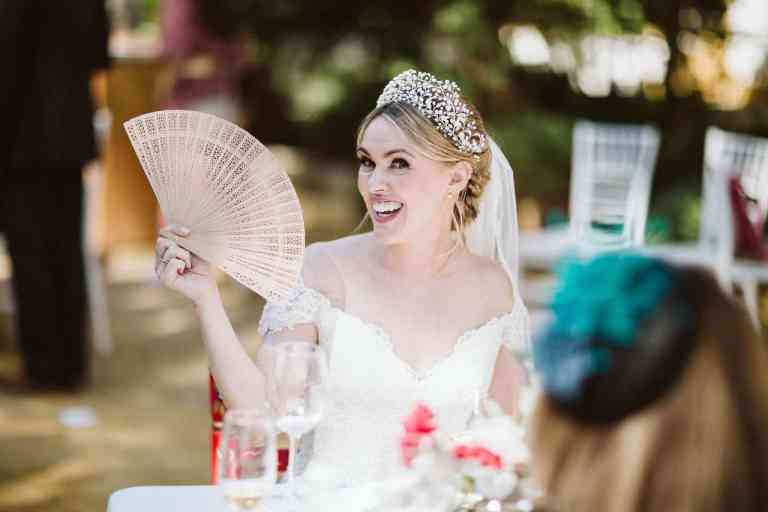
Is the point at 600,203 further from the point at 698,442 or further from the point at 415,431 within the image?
the point at 698,442

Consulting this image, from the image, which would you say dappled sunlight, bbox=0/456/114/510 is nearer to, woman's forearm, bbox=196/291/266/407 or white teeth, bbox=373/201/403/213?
woman's forearm, bbox=196/291/266/407

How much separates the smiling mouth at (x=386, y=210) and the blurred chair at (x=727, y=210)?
3.14 meters

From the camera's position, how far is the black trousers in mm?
4730

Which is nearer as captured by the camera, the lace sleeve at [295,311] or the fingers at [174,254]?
the fingers at [174,254]

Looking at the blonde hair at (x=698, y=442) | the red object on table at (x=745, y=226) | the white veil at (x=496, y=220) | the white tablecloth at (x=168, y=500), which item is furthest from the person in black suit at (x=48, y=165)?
the blonde hair at (x=698, y=442)

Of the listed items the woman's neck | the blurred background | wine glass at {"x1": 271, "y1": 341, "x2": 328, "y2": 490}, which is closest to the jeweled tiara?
the woman's neck

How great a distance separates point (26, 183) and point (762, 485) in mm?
4096

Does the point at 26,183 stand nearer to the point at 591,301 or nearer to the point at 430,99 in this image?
the point at 430,99

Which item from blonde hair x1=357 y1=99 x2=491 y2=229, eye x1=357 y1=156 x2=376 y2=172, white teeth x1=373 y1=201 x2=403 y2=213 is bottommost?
white teeth x1=373 y1=201 x2=403 y2=213

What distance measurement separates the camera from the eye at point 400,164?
88.6 inches

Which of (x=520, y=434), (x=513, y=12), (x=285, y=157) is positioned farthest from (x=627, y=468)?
(x=285, y=157)

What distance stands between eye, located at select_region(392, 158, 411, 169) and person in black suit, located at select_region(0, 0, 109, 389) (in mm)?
2691

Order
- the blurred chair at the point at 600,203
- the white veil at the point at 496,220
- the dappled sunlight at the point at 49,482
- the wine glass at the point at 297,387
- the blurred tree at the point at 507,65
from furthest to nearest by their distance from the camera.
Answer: the blurred tree at the point at 507,65
the blurred chair at the point at 600,203
the dappled sunlight at the point at 49,482
the white veil at the point at 496,220
the wine glass at the point at 297,387

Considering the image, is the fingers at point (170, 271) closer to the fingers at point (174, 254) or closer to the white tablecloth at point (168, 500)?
the fingers at point (174, 254)
